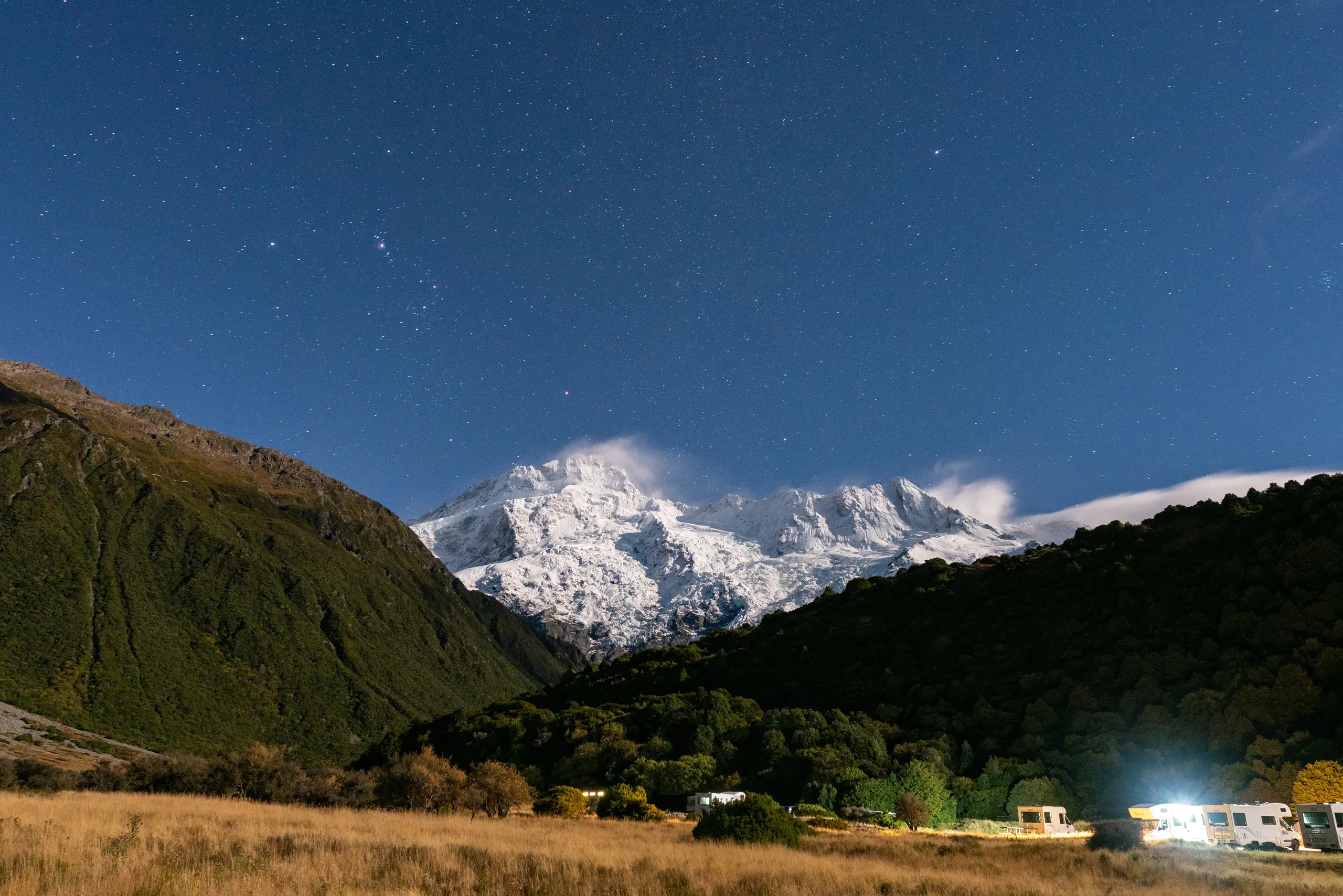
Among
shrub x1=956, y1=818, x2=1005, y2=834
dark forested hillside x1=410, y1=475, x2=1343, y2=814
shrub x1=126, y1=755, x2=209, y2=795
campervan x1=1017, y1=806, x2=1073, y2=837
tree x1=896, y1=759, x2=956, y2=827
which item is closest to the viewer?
shrub x1=126, y1=755, x2=209, y2=795

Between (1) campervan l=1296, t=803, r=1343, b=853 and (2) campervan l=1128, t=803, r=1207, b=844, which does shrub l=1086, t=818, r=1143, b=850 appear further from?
(1) campervan l=1296, t=803, r=1343, b=853

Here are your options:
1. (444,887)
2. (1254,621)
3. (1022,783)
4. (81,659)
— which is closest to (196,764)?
(444,887)

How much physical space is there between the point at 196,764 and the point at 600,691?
6661 cm

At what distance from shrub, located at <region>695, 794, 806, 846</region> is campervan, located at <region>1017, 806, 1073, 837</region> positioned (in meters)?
31.5

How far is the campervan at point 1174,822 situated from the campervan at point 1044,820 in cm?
445

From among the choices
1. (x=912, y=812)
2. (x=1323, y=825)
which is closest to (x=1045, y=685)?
(x=912, y=812)

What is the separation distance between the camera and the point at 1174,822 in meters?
44.8

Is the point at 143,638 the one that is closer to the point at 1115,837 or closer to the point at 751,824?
the point at 751,824

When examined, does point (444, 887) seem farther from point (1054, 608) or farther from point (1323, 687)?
point (1054, 608)

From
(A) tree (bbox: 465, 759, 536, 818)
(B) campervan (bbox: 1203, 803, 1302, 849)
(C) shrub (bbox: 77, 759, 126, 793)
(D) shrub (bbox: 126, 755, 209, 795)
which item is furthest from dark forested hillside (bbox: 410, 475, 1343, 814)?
(C) shrub (bbox: 77, 759, 126, 793)

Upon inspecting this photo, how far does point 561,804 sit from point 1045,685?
49320mm

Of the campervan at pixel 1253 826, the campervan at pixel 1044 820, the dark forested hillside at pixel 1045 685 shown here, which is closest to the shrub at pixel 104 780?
the dark forested hillside at pixel 1045 685

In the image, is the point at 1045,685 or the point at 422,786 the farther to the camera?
the point at 1045,685

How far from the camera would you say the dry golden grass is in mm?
11406
